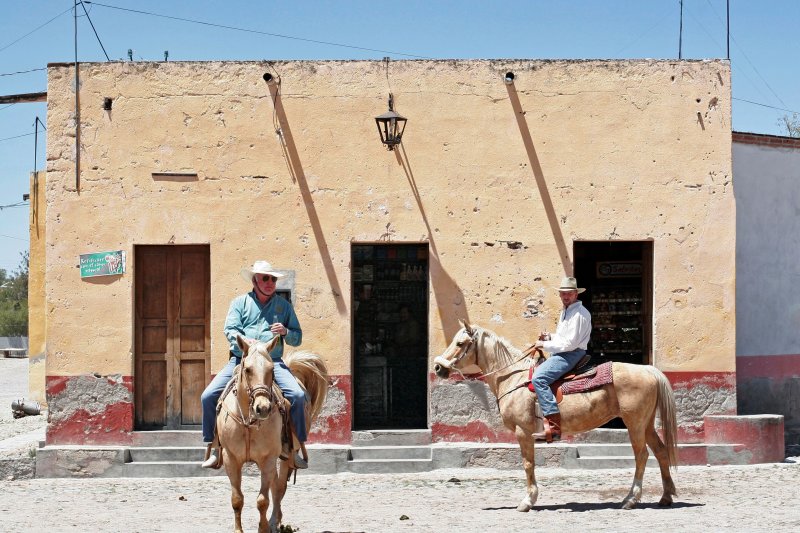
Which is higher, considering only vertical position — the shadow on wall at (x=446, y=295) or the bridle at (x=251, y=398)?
the shadow on wall at (x=446, y=295)

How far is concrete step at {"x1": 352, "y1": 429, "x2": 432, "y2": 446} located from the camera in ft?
44.8

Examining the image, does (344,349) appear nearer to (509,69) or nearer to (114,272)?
(114,272)

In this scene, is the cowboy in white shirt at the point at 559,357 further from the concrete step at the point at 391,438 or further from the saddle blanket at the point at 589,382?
the concrete step at the point at 391,438

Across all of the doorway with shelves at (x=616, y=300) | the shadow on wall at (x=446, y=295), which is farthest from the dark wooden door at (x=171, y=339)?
the doorway with shelves at (x=616, y=300)

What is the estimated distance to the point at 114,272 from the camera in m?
13.7

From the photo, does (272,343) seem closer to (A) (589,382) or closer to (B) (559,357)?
(B) (559,357)

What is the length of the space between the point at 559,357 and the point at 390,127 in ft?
13.3

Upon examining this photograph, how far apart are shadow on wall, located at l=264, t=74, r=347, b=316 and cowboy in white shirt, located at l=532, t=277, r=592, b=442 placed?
3.59 m

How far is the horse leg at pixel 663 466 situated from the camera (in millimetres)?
10625

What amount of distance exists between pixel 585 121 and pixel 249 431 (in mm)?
6875

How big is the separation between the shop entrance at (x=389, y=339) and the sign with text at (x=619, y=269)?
8.02 ft

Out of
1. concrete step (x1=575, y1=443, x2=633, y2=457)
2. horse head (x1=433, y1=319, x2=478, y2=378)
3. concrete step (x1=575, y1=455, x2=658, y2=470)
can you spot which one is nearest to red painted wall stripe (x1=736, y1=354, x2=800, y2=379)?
concrete step (x1=575, y1=443, x2=633, y2=457)

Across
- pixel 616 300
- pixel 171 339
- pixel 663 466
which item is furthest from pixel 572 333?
pixel 171 339

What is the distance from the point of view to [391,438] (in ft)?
44.8
